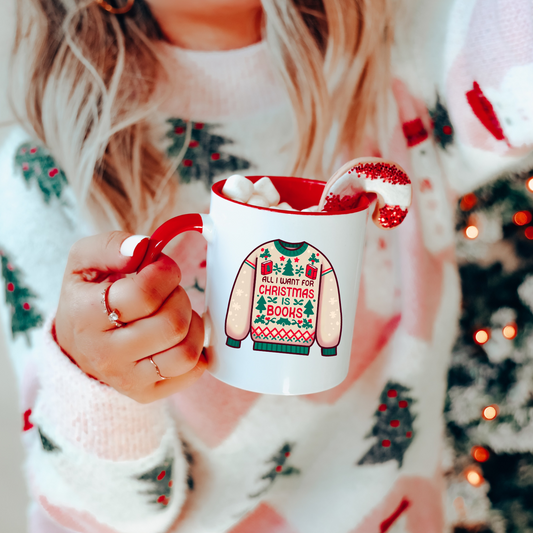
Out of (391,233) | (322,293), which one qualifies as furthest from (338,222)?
(391,233)

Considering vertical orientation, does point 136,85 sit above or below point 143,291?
above

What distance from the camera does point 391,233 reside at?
777mm

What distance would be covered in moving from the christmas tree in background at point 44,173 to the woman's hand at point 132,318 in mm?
262

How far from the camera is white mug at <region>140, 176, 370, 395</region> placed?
0.42 m

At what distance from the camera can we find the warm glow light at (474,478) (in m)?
0.81

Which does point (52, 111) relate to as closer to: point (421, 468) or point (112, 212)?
point (112, 212)

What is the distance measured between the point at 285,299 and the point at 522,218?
49 centimetres

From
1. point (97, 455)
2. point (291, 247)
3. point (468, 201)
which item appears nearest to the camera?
point (291, 247)

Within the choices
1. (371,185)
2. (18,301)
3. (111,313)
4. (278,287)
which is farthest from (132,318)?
(18,301)

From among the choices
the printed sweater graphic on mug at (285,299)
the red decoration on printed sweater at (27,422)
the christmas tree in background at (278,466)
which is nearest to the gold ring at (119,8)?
the printed sweater graphic on mug at (285,299)

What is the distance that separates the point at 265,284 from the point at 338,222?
0.08m

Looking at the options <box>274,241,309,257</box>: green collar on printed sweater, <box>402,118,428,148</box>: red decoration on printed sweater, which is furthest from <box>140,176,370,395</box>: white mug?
<box>402,118,428,148</box>: red decoration on printed sweater

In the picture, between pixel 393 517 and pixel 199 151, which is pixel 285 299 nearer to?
pixel 199 151

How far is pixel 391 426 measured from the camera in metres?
0.78
